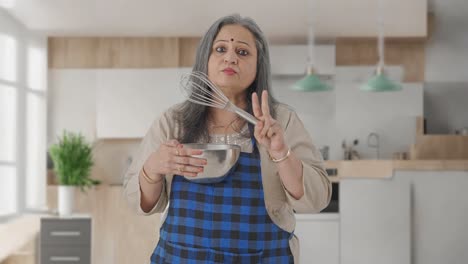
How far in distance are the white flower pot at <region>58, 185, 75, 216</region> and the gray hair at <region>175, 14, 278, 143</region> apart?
12.3 feet

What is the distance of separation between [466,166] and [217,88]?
3.21 meters

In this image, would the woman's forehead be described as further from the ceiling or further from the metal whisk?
the ceiling

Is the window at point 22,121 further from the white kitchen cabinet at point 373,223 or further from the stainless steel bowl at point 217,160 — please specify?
the stainless steel bowl at point 217,160

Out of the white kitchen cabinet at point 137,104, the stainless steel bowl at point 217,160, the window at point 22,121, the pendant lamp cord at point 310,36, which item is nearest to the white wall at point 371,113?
the pendant lamp cord at point 310,36

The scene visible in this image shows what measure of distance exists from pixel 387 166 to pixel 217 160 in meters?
3.10

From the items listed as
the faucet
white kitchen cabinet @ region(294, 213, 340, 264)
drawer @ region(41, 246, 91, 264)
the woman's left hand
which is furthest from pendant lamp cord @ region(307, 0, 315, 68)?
the woman's left hand

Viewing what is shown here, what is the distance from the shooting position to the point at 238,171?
4.59ft

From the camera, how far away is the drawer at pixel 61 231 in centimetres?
491

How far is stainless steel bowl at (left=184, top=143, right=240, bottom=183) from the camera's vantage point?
4.26 feet

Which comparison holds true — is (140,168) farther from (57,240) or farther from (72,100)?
(72,100)

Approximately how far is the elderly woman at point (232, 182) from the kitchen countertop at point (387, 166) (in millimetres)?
2901

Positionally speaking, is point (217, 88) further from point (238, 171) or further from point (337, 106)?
point (337, 106)

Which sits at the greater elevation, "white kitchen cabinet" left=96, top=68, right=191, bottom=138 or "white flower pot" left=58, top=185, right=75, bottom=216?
"white kitchen cabinet" left=96, top=68, right=191, bottom=138

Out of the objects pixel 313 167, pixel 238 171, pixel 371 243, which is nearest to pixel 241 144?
pixel 238 171
